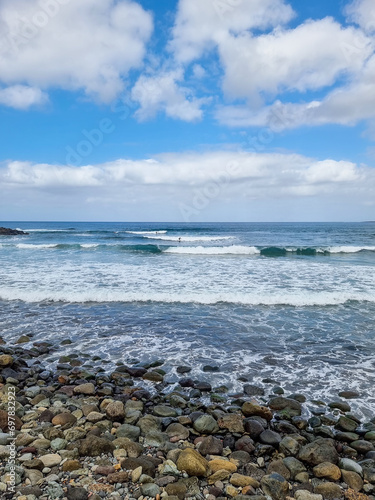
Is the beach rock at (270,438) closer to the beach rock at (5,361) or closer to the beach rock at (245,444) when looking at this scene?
the beach rock at (245,444)

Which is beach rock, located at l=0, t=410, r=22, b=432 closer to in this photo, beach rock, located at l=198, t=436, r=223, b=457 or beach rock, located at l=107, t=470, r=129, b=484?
beach rock, located at l=107, t=470, r=129, b=484

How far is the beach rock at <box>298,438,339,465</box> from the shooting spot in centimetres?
353

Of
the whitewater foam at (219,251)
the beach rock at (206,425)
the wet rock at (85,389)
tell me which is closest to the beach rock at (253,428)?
the beach rock at (206,425)

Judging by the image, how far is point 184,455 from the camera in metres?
3.38

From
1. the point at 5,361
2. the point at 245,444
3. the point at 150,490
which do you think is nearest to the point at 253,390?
the point at 245,444

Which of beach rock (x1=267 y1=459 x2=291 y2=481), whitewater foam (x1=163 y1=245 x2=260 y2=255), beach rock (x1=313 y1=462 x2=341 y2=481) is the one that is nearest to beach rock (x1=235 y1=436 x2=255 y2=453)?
beach rock (x1=267 y1=459 x2=291 y2=481)

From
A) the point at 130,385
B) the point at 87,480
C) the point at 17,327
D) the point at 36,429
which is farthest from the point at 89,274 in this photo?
the point at 87,480

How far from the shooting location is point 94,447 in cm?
356

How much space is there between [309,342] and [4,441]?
611cm

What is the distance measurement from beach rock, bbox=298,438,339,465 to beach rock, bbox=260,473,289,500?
53cm

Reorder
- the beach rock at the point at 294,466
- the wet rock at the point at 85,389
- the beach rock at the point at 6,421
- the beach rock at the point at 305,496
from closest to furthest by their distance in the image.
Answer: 1. the beach rock at the point at 305,496
2. the beach rock at the point at 294,466
3. the beach rock at the point at 6,421
4. the wet rock at the point at 85,389

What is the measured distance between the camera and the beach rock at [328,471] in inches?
130

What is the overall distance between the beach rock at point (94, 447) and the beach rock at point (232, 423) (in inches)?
56.3

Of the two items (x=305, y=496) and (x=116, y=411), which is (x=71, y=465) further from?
(x=305, y=496)
